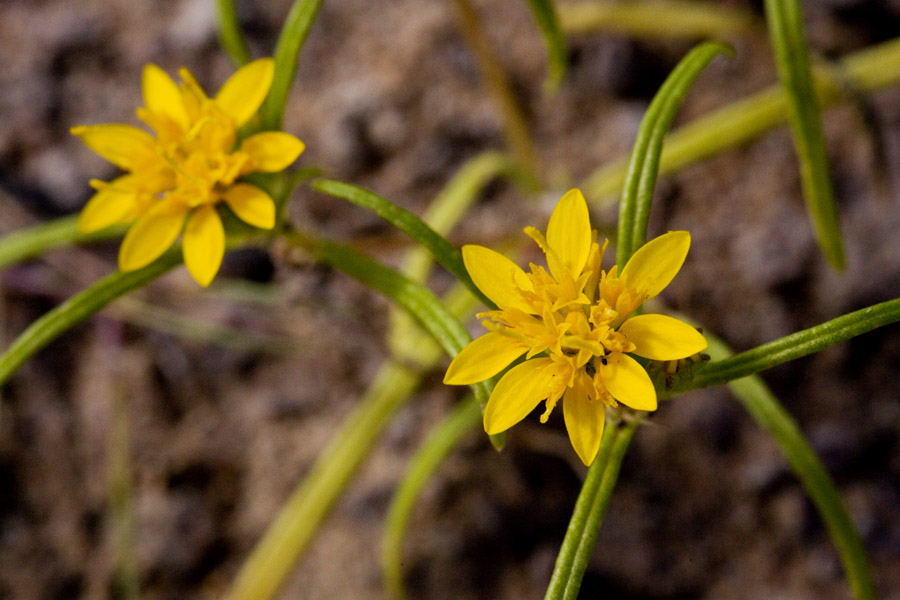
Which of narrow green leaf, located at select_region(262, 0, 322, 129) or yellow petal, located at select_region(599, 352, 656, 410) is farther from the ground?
narrow green leaf, located at select_region(262, 0, 322, 129)

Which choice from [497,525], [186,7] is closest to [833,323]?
[497,525]

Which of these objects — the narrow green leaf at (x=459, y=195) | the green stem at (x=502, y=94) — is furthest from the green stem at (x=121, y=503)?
the green stem at (x=502, y=94)

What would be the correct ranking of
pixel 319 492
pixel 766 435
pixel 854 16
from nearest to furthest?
pixel 319 492, pixel 766 435, pixel 854 16

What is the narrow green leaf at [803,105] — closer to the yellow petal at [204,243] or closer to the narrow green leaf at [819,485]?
the narrow green leaf at [819,485]

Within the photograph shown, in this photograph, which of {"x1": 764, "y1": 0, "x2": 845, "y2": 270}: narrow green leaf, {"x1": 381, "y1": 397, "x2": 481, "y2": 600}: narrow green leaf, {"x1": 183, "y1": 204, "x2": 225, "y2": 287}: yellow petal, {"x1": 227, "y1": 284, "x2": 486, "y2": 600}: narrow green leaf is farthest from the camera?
{"x1": 227, "y1": 284, "x2": 486, "y2": 600}: narrow green leaf

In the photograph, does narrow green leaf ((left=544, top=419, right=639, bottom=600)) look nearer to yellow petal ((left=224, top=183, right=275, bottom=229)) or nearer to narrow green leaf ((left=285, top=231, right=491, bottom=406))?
narrow green leaf ((left=285, top=231, right=491, bottom=406))

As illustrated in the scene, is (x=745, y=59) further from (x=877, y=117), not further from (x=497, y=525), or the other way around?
(x=497, y=525)

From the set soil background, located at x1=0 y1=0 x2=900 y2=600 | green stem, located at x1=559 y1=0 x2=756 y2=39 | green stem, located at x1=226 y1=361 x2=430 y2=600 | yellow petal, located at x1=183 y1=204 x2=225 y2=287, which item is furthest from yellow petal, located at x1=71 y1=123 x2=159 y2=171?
green stem, located at x1=559 y1=0 x2=756 y2=39
